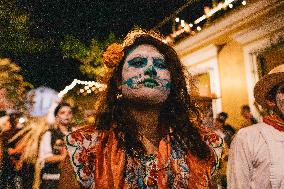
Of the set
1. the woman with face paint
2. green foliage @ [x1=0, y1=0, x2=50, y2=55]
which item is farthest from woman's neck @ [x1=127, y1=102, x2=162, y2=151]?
green foliage @ [x1=0, y1=0, x2=50, y2=55]

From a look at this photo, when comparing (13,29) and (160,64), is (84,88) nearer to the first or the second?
(13,29)

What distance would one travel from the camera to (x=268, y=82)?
11.9 ft

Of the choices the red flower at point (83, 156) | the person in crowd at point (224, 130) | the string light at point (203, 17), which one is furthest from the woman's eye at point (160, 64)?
the string light at point (203, 17)

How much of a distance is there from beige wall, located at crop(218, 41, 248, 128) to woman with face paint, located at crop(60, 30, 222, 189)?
784 centimetres

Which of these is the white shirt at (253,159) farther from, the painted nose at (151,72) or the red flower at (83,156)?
the red flower at (83,156)

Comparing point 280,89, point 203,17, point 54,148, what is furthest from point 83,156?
point 203,17

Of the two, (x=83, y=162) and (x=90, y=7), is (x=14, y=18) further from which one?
(x=83, y=162)

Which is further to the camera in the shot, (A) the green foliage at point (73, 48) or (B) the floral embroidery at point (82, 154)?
(A) the green foliage at point (73, 48)

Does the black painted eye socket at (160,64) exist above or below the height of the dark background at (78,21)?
below

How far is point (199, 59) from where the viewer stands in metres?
11.8

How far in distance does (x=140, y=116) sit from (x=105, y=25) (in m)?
13.2

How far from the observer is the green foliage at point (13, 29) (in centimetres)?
1195

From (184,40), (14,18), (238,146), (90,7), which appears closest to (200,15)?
(184,40)

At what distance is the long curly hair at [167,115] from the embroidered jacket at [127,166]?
7 centimetres
